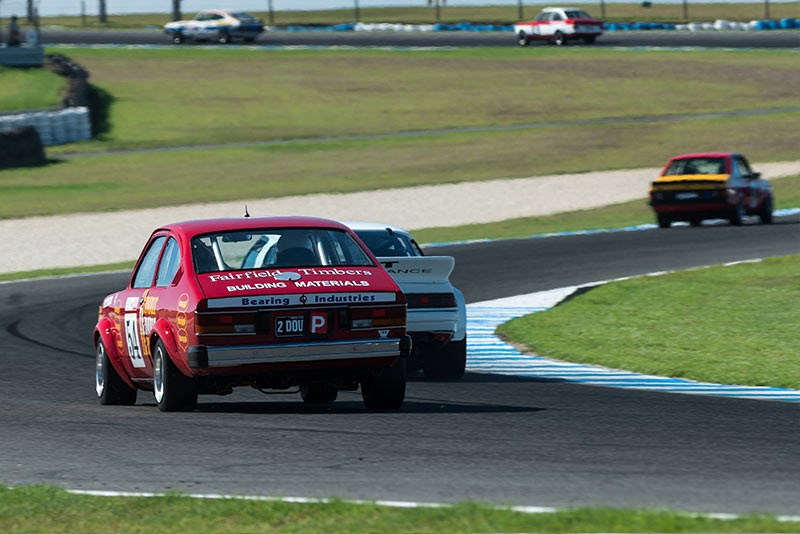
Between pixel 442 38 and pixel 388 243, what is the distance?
60448 mm

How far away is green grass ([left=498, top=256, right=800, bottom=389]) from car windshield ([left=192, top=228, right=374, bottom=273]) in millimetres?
3380

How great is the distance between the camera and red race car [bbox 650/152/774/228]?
28.2m

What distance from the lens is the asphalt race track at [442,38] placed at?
66.6 meters

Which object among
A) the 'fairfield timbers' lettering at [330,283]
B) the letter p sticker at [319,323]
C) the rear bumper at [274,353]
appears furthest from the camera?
the 'fairfield timbers' lettering at [330,283]

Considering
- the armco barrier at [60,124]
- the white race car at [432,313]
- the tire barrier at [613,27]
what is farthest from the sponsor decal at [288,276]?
the tire barrier at [613,27]

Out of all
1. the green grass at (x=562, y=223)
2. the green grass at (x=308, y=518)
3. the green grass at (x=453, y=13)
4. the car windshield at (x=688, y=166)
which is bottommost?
the green grass at (x=562, y=223)

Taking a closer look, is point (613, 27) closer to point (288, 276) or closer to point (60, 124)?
point (60, 124)

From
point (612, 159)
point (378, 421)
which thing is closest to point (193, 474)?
point (378, 421)

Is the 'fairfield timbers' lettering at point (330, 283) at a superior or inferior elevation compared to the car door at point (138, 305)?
superior

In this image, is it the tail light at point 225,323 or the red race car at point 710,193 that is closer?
the tail light at point 225,323

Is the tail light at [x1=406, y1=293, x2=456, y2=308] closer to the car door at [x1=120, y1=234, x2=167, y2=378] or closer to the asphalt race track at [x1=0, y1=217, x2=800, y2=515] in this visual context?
the asphalt race track at [x1=0, y1=217, x2=800, y2=515]

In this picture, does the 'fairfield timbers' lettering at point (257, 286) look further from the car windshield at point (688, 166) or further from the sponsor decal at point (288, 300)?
the car windshield at point (688, 166)

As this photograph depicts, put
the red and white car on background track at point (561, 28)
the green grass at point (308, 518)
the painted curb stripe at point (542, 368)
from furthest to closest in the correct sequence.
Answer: the red and white car on background track at point (561, 28), the painted curb stripe at point (542, 368), the green grass at point (308, 518)

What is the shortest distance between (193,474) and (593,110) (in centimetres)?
4719
